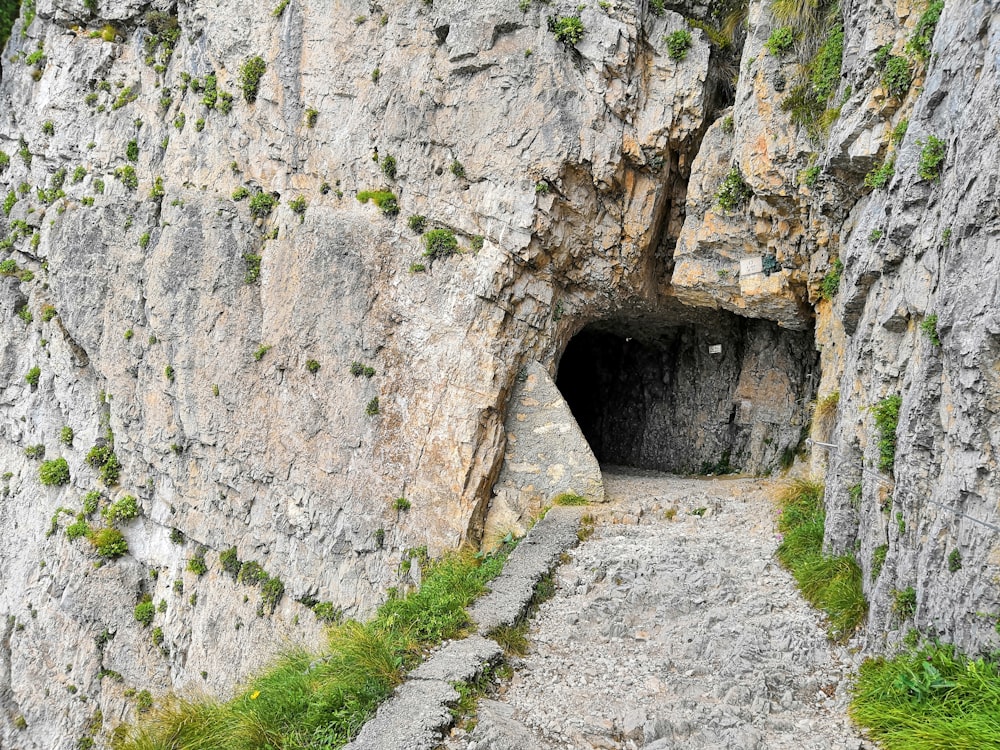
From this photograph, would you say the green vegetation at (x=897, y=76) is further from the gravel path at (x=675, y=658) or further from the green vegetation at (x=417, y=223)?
the green vegetation at (x=417, y=223)

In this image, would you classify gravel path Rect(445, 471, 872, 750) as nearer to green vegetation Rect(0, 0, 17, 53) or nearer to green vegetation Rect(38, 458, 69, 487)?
green vegetation Rect(38, 458, 69, 487)

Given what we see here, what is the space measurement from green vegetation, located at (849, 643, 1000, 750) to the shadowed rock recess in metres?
1.71

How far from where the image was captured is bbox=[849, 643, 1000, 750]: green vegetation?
4.34 meters

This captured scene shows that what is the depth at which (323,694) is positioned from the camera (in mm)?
5855

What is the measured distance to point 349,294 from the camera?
12.9 meters

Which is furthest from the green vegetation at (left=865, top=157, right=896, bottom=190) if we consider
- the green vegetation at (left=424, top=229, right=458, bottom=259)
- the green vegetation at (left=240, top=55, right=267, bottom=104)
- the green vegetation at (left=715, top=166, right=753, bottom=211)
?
the green vegetation at (left=240, top=55, right=267, bottom=104)

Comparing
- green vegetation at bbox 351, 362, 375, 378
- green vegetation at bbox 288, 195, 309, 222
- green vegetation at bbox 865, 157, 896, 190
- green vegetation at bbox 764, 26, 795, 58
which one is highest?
green vegetation at bbox 764, 26, 795, 58

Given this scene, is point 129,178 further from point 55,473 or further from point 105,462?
point 55,473

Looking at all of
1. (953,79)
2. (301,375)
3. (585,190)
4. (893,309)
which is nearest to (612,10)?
(585,190)

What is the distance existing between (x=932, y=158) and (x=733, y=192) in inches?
205

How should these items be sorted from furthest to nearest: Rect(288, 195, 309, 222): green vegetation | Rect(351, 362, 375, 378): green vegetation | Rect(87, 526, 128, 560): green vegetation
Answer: Rect(87, 526, 128, 560): green vegetation, Rect(288, 195, 309, 222): green vegetation, Rect(351, 362, 375, 378): green vegetation

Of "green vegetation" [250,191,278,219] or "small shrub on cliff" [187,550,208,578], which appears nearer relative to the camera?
"green vegetation" [250,191,278,219]

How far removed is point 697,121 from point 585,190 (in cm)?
254

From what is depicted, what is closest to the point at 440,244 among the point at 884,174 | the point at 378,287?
the point at 378,287
